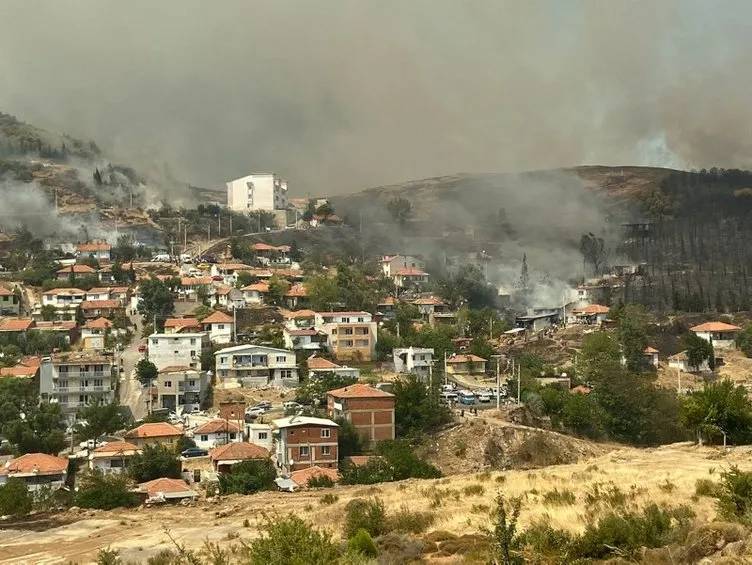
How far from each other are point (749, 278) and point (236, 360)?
7797 centimetres

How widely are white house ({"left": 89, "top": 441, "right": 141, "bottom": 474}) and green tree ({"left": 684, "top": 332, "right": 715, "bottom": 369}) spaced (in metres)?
46.2

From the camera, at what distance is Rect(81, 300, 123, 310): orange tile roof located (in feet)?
248

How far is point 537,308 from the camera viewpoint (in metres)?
99.5

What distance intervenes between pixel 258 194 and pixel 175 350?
258ft

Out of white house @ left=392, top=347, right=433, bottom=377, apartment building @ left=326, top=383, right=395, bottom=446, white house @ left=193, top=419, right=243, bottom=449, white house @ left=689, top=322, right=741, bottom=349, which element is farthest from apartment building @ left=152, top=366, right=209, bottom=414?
white house @ left=689, top=322, right=741, bottom=349

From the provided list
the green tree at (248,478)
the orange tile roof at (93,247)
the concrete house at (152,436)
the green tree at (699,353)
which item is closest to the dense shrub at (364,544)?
the green tree at (248,478)

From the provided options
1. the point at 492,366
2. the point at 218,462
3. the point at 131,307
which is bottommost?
the point at 218,462

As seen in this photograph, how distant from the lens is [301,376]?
205 ft

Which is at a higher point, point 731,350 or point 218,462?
point 731,350

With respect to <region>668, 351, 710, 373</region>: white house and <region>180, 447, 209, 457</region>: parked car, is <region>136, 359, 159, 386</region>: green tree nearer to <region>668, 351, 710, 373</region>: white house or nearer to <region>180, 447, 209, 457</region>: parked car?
<region>180, 447, 209, 457</region>: parked car

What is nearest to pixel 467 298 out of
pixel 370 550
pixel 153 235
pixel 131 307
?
pixel 131 307

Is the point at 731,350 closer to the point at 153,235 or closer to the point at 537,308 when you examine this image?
the point at 537,308

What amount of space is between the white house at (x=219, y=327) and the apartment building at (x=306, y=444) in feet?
82.7

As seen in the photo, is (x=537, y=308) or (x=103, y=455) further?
(x=537, y=308)
